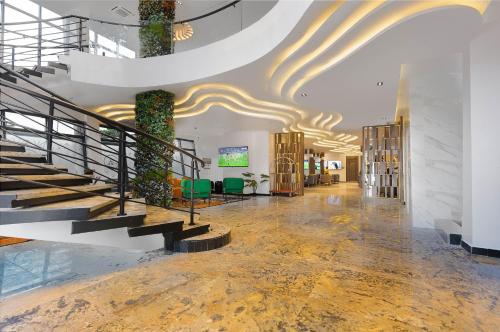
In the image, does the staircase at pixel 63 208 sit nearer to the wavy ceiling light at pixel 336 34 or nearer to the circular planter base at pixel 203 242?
the circular planter base at pixel 203 242

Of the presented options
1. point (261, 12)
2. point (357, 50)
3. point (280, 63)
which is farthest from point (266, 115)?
point (357, 50)

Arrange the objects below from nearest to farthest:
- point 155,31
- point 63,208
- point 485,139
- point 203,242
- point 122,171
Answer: point 63,208, point 122,171, point 485,139, point 203,242, point 155,31

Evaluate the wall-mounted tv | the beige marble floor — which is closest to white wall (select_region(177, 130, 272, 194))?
the wall-mounted tv

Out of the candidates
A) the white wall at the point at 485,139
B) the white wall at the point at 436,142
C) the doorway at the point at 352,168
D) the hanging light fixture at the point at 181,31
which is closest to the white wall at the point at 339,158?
the doorway at the point at 352,168

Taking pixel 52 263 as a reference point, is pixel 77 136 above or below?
above

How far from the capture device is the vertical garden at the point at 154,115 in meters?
6.44

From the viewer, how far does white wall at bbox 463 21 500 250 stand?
341cm

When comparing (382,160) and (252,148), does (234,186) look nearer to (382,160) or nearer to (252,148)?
(252,148)

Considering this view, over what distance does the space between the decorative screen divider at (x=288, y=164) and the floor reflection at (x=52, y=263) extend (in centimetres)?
843

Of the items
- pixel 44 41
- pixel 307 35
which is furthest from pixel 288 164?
pixel 44 41

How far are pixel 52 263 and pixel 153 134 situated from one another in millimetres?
3690

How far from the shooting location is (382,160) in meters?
10.0

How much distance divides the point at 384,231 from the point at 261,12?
750 cm

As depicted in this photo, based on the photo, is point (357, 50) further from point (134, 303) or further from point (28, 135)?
point (28, 135)
